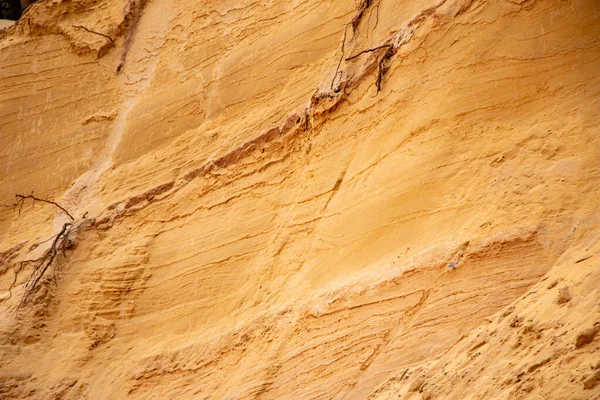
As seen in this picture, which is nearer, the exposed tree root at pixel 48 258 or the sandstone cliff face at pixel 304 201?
the sandstone cliff face at pixel 304 201

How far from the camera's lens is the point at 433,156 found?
6578mm

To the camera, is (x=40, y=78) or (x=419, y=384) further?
(x=40, y=78)

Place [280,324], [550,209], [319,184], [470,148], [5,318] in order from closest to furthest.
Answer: [550,209] < [470,148] < [280,324] < [319,184] < [5,318]

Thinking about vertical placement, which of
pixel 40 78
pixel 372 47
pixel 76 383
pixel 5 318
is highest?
pixel 40 78

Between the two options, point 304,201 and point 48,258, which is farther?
point 48,258

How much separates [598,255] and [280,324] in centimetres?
276

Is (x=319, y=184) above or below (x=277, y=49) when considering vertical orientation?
below

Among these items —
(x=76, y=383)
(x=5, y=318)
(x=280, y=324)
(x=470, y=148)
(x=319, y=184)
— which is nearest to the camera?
(x=470, y=148)

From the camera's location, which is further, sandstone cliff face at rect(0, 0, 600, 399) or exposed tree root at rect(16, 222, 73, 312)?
exposed tree root at rect(16, 222, 73, 312)

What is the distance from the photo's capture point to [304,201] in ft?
25.0

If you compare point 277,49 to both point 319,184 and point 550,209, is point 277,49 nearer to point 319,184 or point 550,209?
point 319,184

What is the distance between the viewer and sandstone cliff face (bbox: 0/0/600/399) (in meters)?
5.67

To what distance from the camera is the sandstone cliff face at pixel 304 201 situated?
18.6 feet

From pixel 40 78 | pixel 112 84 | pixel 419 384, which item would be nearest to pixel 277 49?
pixel 112 84
